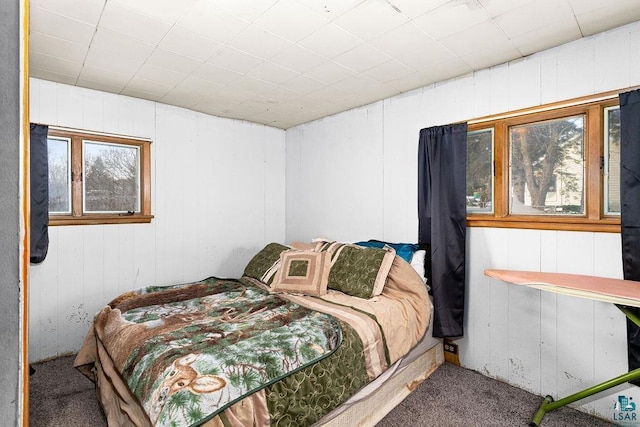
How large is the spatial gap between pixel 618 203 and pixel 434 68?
1532mm

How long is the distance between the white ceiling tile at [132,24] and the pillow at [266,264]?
195cm

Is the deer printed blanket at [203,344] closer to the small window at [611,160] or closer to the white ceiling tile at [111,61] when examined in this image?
the white ceiling tile at [111,61]

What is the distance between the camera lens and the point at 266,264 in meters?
3.08

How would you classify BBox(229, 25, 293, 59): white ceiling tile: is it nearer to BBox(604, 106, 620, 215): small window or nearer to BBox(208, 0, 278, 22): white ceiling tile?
BBox(208, 0, 278, 22): white ceiling tile

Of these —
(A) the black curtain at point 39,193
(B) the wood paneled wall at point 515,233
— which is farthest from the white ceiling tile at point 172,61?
(B) the wood paneled wall at point 515,233

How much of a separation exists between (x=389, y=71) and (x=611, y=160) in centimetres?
161

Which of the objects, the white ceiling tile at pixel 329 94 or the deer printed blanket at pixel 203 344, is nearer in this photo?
the deer printed blanket at pixel 203 344

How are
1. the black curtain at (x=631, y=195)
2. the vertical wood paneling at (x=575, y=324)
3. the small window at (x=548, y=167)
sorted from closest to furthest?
the black curtain at (x=631, y=195)
the vertical wood paneling at (x=575, y=324)
the small window at (x=548, y=167)

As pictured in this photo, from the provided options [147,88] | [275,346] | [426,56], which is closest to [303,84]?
[426,56]

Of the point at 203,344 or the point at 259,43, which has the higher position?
the point at 259,43

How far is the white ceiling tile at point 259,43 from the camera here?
2.02 m

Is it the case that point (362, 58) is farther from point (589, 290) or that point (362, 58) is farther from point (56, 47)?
point (56, 47)

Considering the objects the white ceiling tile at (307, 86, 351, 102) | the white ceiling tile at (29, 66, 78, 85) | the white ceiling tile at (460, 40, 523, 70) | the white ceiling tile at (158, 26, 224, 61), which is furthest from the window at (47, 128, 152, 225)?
the white ceiling tile at (460, 40, 523, 70)

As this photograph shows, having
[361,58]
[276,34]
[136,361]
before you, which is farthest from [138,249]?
[361,58]
